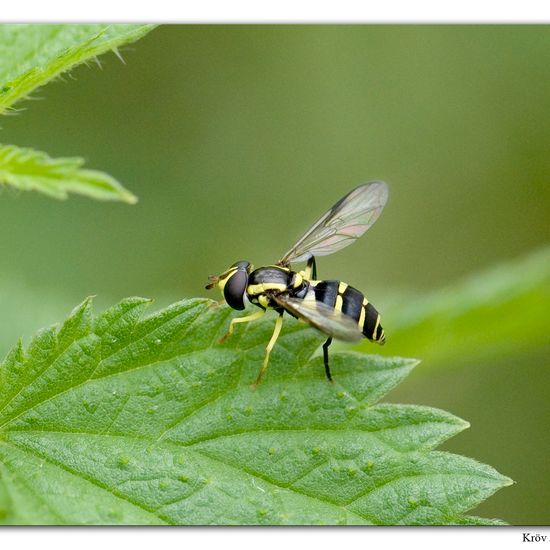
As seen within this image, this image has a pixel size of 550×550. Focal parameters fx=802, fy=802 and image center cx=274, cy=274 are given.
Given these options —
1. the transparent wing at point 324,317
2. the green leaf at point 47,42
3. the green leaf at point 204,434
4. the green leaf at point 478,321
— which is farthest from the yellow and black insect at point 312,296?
the green leaf at point 47,42

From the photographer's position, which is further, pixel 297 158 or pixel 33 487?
pixel 297 158

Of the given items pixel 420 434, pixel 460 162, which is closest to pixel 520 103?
pixel 460 162

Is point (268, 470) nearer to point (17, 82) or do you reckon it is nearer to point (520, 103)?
point (17, 82)

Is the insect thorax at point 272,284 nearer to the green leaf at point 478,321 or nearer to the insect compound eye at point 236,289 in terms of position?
the insect compound eye at point 236,289

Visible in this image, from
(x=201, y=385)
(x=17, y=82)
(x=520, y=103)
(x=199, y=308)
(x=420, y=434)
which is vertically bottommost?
(x=420, y=434)

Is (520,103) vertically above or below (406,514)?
above

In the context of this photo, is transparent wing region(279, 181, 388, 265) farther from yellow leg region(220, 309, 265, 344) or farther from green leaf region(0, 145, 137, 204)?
green leaf region(0, 145, 137, 204)
